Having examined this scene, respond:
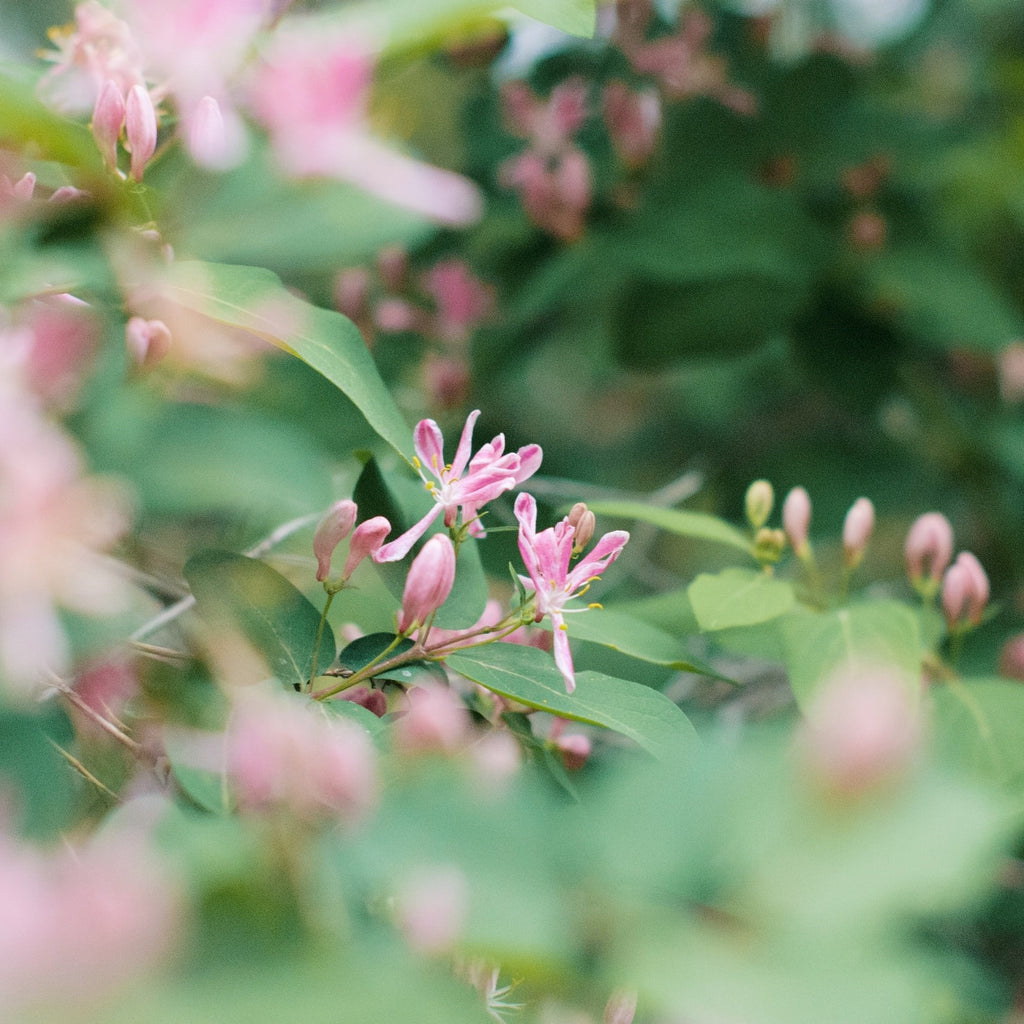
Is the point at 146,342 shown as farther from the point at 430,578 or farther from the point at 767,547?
the point at 767,547

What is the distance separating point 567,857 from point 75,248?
221 mm

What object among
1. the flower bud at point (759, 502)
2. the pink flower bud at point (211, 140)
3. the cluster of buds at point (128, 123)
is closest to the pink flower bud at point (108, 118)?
the cluster of buds at point (128, 123)

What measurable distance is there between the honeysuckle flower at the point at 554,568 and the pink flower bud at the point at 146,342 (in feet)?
0.62

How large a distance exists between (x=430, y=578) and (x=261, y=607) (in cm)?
8

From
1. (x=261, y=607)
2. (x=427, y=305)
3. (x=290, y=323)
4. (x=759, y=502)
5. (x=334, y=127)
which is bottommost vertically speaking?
(x=427, y=305)

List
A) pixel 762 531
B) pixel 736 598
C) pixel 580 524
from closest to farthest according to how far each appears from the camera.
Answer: pixel 580 524 < pixel 736 598 < pixel 762 531

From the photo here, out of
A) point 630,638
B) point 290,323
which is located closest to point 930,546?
point 630,638

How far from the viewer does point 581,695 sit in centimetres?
46

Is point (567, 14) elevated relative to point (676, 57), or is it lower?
elevated

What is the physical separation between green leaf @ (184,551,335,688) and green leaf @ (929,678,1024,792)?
0.36 m

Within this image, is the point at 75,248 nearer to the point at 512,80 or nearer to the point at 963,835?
the point at 963,835

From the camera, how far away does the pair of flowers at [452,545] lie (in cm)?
44

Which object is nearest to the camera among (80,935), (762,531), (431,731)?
(80,935)

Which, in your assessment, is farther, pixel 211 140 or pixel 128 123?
pixel 128 123
